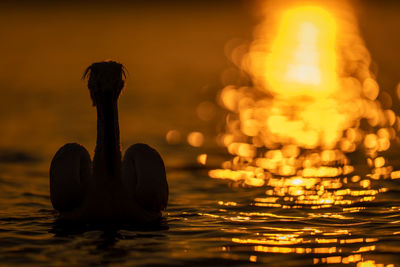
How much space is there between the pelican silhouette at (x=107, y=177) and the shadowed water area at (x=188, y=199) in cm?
22

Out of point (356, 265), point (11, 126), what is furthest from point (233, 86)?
point (356, 265)

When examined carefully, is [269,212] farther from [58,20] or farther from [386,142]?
[58,20]

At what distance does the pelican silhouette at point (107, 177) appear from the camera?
9.66m

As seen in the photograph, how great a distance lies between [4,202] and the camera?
11.7m

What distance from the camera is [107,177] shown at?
9.67 metres

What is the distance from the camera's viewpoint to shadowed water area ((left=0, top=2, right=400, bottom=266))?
895 centimetres

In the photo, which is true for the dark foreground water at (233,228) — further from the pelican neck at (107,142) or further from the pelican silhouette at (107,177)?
the pelican neck at (107,142)

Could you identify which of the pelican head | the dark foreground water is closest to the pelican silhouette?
the pelican head

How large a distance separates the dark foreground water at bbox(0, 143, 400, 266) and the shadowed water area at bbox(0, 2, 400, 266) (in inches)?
0.6

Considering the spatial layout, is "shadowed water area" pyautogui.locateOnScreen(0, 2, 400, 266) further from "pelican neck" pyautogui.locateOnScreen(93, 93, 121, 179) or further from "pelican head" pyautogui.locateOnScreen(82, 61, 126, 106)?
"pelican head" pyautogui.locateOnScreen(82, 61, 126, 106)

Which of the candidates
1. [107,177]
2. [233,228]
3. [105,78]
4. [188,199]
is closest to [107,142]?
[107,177]

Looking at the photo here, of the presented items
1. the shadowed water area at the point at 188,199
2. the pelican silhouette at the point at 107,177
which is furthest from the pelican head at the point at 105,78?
the shadowed water area at the point at 188,199

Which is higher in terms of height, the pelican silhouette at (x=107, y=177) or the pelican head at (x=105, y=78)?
the pelican head at (x=105, y=78)

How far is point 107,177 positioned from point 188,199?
2534mm
